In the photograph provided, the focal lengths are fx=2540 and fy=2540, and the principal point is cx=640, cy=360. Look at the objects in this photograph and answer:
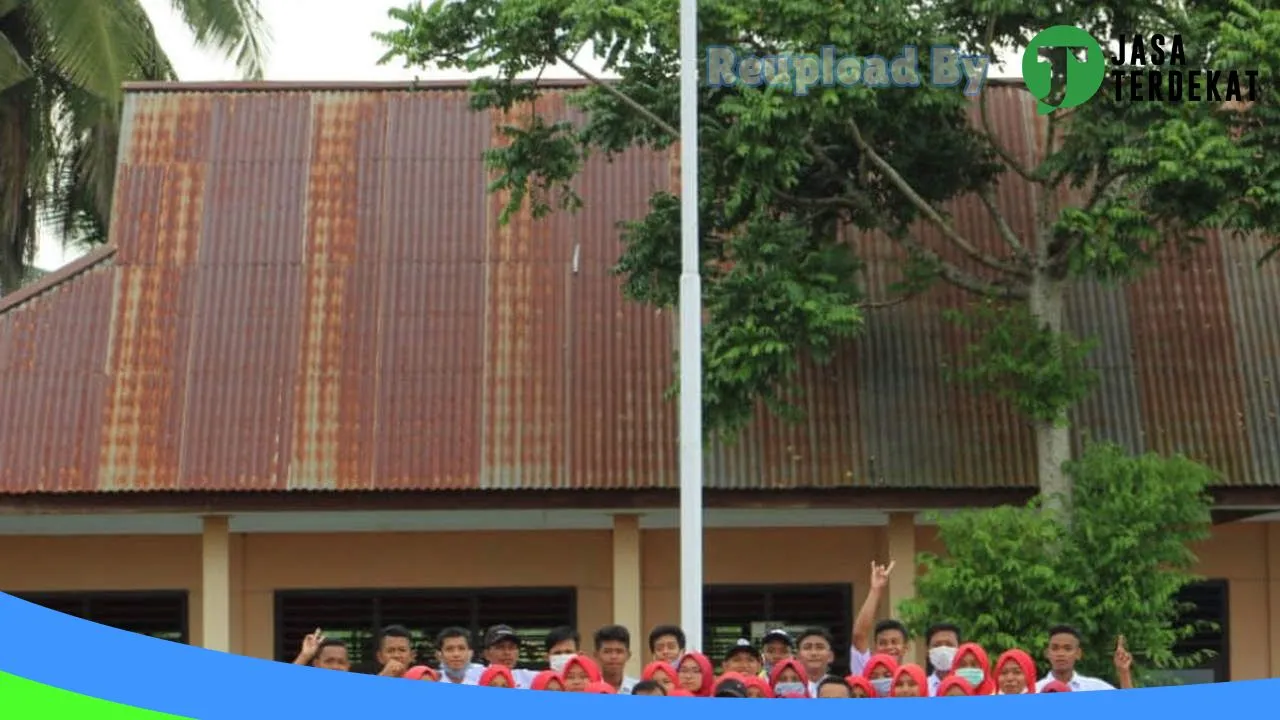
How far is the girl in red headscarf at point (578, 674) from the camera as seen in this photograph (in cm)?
1197

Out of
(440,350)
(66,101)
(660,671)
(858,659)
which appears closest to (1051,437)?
(858,659)

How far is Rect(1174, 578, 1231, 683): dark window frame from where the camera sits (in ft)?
73.4

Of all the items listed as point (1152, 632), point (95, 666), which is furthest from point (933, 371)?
point (95, 666)

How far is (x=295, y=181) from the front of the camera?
23.0 meters

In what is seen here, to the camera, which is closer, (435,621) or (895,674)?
(895,674)

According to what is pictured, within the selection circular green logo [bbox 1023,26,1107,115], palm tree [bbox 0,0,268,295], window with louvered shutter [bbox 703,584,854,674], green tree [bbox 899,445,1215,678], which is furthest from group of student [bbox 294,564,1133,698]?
palm tree [bbox 0,0,268,295]

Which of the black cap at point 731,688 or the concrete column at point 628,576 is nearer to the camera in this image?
the black cap at point 731,688

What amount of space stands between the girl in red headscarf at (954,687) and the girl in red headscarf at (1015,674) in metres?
0.16

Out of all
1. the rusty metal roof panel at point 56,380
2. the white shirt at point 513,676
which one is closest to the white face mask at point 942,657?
the white shirt at point 513,676

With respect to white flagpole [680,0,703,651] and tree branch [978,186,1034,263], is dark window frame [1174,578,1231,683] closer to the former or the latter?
tree branch [978,186,1034,263]

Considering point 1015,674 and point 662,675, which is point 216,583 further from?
point 1015,674

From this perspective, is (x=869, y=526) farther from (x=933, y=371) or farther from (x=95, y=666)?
(x=95, y=666)

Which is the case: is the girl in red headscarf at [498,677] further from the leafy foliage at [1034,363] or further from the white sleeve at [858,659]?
the leafy foliage at [1034,363]

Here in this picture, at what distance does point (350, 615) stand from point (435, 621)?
0.76 meters
